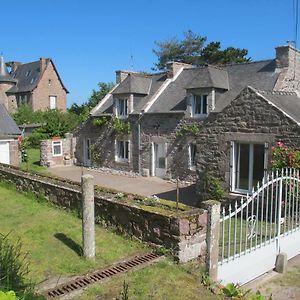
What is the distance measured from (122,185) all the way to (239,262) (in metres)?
12.5

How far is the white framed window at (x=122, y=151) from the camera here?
23.4m

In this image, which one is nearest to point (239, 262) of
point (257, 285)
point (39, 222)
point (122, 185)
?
point (257, 285)

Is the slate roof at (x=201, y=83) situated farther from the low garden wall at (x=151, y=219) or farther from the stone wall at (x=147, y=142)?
the low garden wall at (x=151, y=219)

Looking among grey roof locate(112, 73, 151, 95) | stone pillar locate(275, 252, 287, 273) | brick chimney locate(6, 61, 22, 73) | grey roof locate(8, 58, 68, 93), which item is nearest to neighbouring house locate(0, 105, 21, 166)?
grey roof locate(112, 73, 151, 95)

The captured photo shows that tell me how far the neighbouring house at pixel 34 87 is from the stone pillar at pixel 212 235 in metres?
44.2

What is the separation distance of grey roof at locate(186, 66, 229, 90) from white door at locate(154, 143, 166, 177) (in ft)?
14.0

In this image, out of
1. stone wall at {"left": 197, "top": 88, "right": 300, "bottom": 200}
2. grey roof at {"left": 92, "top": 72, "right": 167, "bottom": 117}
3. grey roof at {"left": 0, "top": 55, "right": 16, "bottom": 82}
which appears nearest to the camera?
stone wall at {"left": 197, "top": 88, "right": 300, "bottom": 200}

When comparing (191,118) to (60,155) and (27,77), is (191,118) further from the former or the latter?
(27,77)

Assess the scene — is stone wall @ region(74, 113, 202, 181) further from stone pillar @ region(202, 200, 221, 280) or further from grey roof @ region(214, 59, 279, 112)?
stone pillar @ region(202, 200, 221, 280)

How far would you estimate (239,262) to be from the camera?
694cm

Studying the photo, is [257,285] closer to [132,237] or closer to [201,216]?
[201,216]

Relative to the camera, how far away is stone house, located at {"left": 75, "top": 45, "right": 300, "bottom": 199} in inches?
456

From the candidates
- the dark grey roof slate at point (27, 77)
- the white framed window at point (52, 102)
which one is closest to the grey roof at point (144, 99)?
the dark grey roof slate at point (27, 77)

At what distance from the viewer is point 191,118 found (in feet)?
63.8
